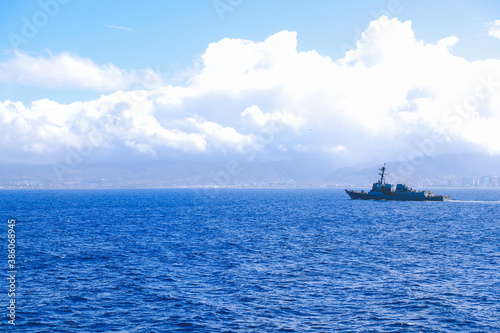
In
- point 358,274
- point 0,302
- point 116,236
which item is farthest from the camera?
point 116,236

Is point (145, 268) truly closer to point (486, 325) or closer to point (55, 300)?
point (55, 300)

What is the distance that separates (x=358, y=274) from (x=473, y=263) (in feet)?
60.1

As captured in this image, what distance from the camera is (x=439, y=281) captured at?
45906 millimetres

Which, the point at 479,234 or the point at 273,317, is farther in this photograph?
the point at 479,234

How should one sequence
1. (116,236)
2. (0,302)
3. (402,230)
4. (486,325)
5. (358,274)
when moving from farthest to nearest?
(402,230), (116,236), (358,274), (0,302), (486,325)

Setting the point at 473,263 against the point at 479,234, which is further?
the point at 479,234

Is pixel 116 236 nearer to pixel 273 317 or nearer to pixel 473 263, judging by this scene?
pixel 273 317

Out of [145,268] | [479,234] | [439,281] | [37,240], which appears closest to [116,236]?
[37,240]

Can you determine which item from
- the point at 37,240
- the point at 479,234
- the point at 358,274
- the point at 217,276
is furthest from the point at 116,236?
the point at 479,234

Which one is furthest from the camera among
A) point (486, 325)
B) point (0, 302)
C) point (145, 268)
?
point (145, 268)

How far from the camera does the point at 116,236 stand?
277ft

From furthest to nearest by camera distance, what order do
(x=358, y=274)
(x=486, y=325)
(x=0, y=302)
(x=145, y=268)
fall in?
(x=145, y=268), (x=358, y=274), (x=0, y=302), (x=486, y=325)

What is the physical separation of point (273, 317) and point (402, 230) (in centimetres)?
6995

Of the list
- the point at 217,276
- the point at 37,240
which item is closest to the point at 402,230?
the point at 217,276
